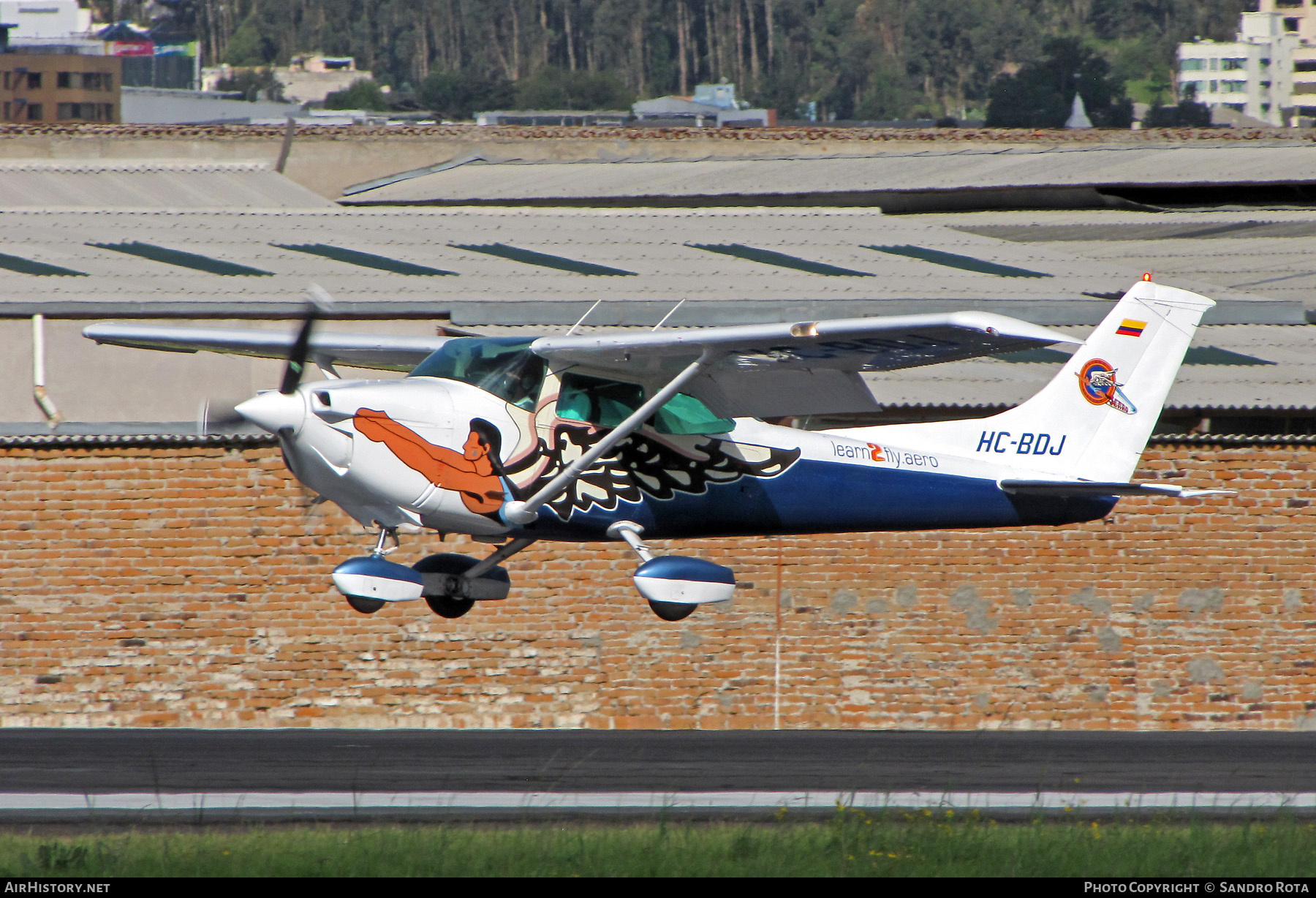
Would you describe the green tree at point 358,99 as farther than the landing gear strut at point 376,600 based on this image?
Yes

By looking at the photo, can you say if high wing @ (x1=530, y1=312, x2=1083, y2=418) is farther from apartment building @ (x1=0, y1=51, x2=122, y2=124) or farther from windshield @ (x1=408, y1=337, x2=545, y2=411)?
apartment building @ (x1=0, y1=51, x2=122, y2=124)

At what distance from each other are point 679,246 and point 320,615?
13.2m

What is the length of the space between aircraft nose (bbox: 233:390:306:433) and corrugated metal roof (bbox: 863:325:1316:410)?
9720 millimetres

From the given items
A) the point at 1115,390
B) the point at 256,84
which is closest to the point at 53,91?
the point at 256,84

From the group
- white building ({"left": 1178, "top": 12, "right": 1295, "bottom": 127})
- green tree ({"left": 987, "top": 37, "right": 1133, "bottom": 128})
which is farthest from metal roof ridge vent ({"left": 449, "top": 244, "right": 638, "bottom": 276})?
white building ({"left": 1178, "top": 12, "right": 1295, "bottom": 127})

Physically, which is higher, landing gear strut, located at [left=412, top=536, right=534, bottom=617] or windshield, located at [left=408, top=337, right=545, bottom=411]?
windshield, located at [left=408, top=337, right=545, bottom=411]

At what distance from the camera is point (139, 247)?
27141 mm

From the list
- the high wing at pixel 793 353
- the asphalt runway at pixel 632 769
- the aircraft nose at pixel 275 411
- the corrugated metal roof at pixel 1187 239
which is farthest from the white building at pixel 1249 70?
the aircraft nose at pixel 275 411

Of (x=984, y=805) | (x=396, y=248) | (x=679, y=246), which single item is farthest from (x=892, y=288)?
(x=984, y=805)

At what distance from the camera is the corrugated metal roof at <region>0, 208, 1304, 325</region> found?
74.6 ft

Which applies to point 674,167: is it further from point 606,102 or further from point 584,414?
point 606,102

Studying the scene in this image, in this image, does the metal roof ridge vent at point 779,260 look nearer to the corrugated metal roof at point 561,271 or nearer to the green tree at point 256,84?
the corrugated metal roof at point 561,271

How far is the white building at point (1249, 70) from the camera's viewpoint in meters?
175

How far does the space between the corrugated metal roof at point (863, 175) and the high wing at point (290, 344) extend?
24259mm
